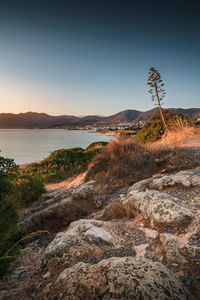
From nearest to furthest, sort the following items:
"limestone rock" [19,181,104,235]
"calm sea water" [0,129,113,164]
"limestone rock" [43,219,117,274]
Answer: "limestone rock" [43,219,117,274] → "limestone rock" [19,181,104,235] → "calm sea water" [0,129,113,164]

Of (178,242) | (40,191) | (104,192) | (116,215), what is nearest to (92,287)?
(178,242)

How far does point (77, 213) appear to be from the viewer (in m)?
4.30

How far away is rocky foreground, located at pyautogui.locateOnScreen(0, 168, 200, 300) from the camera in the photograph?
1303 millimetres

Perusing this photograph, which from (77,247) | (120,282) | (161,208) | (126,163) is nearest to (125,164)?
(126,163)

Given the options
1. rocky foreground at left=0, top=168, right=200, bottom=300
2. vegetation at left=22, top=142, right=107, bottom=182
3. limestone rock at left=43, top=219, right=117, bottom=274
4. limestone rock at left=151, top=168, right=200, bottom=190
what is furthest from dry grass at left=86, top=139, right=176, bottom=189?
vegetation at left=22, top=142, right=107, bottom=182

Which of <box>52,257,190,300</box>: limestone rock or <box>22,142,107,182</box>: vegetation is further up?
<box>52,257,190,300</box>: limestone rock

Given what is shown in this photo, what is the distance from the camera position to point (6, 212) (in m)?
2.58

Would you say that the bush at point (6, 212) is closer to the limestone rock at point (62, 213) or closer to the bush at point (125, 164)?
the limestone rock at point (62, 213)

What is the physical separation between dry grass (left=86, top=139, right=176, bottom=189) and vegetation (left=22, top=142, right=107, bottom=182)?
668cm

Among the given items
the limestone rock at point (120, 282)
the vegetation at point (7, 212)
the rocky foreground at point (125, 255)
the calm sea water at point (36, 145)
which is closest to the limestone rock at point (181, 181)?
the rocky foreground at point (125, 255)

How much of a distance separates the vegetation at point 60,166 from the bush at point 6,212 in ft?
33.9

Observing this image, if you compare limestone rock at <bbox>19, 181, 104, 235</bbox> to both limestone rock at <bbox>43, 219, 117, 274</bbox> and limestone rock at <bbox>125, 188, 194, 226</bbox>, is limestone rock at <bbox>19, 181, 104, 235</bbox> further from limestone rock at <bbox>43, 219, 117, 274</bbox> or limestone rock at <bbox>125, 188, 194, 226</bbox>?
limestone rock at <bbox>43, 219, 117, 274</bbox>

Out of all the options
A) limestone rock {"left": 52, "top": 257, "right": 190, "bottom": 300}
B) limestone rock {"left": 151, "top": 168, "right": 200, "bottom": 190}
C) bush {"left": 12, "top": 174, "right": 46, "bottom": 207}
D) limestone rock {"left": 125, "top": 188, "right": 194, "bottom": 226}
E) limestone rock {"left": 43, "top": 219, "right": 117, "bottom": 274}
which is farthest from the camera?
bush {"left": 12, "top": 174, "right": 46, "bottom": 207}

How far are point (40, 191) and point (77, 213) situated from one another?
3.66 m
